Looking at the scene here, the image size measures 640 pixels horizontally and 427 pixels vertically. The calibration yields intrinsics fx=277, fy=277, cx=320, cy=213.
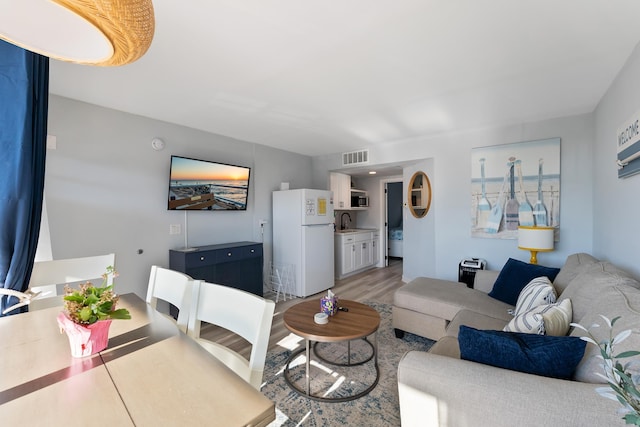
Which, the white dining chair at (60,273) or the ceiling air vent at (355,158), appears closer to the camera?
the white dining chair at (60,273)

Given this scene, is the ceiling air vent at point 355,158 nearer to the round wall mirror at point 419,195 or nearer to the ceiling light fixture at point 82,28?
the round wall mirror at point 419,195

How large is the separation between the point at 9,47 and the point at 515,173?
4.65 metres

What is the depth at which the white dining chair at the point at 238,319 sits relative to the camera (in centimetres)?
102

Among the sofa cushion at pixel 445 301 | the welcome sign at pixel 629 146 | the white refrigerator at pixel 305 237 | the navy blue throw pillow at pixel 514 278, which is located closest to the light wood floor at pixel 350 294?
the white refrigerator at pixel 305 237

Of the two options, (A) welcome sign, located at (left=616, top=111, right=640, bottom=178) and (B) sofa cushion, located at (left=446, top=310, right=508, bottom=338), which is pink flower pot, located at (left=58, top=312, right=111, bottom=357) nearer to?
(B) sofa cushion, located at (left=446, top=310, right=508, bottom=338)

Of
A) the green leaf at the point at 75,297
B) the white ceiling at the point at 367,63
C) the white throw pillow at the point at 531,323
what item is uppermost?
the white ceiling at the point at 367,63

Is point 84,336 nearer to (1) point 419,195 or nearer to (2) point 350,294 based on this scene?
(2) point 350,294

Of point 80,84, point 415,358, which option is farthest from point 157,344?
point 80,84

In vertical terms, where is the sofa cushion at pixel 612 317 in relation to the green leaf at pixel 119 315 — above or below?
below

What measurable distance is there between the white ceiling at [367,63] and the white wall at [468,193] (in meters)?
0.30

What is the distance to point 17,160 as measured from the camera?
168 centimetres

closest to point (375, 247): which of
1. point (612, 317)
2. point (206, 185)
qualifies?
point (206, 185)

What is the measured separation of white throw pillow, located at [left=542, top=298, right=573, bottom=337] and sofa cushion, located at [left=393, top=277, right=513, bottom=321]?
0.84 meters

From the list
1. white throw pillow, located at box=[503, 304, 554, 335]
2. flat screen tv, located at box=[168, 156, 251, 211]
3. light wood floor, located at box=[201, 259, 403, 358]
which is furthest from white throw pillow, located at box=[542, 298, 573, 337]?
flat screen tv, located at box=[168, 156, 251, 211]
